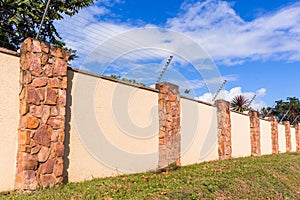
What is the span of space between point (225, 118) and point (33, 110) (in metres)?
9.24

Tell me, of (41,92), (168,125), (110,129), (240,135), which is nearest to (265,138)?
(240,135)

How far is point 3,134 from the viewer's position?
5059mm

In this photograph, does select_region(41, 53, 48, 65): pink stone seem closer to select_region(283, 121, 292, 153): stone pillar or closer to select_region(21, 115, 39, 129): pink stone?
select_region(21, 115, 39, 129): pink stone

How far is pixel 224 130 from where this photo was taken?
1250 centimetres

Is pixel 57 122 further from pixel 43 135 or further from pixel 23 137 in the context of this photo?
pixel 23 137

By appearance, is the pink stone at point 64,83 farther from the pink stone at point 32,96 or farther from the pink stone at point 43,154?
the pink stone at point 43,154

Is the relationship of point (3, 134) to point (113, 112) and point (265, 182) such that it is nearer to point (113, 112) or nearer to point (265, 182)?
point (113, 112)

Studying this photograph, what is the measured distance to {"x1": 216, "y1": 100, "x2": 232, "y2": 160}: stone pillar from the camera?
12219mm

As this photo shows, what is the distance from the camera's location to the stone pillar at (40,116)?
5191mm

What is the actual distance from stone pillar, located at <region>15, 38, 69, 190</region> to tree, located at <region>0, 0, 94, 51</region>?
15.8ft

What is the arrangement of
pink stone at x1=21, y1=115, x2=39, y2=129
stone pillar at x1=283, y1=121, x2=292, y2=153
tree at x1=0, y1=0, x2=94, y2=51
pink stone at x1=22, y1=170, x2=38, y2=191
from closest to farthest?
pink stone at x1=22, y1=170, x2=38, y2=191 < pink stone at x1=21, y1=115, x2=39, y2=129 < tree at x1=0, y1=0, x2=94, y2=51 < stone pillar at x1=283, y1=121, x2=292, y2=153

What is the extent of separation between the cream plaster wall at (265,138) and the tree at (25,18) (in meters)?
12.4

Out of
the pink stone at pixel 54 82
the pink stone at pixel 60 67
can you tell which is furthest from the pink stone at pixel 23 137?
the pink stone at pixel 60 67

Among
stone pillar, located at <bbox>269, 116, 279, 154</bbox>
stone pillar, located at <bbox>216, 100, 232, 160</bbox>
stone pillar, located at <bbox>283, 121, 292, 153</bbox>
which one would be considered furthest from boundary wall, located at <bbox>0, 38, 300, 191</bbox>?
stone pillar, located at <bbox>283, 121, 292, 153</bbox>
